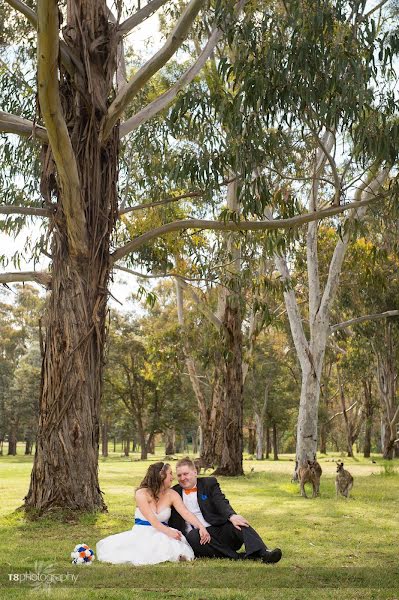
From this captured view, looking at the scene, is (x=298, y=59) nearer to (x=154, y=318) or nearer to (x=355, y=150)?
(x=355, y=150)

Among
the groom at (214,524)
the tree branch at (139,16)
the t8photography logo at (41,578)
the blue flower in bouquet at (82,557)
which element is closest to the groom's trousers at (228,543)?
the groom at (214,524)

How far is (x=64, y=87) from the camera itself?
9.69 metres

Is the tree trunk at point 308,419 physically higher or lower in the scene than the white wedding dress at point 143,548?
higher

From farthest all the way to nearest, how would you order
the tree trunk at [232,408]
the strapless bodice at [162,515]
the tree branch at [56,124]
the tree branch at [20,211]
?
the tree trunk at [232,408], the tree branch at [20,211], the tree branch at [56,124], the strapless bodice at [162,515]

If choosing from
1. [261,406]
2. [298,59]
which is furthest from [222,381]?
[261,406]

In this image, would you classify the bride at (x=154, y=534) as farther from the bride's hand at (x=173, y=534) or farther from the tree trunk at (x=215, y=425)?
the tree trunk at (x=215, y=425)

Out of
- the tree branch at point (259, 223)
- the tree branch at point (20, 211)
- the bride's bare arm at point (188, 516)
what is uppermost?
the tree branch at point (20, 211)

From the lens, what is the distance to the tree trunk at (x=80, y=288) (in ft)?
29.5

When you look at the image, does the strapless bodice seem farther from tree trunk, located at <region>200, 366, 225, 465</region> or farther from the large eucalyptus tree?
tree trunk, located at <region>200, 366, 225, 465</region>

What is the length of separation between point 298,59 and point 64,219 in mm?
3300

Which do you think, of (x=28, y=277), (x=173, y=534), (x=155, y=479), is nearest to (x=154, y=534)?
(x=173, y=534)

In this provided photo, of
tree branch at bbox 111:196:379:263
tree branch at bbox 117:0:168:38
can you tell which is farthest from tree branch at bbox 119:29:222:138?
tree branch at bbox 111:196:379:263

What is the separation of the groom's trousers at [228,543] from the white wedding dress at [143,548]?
0.37 ft

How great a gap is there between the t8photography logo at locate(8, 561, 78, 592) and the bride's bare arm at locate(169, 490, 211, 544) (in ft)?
3.80
